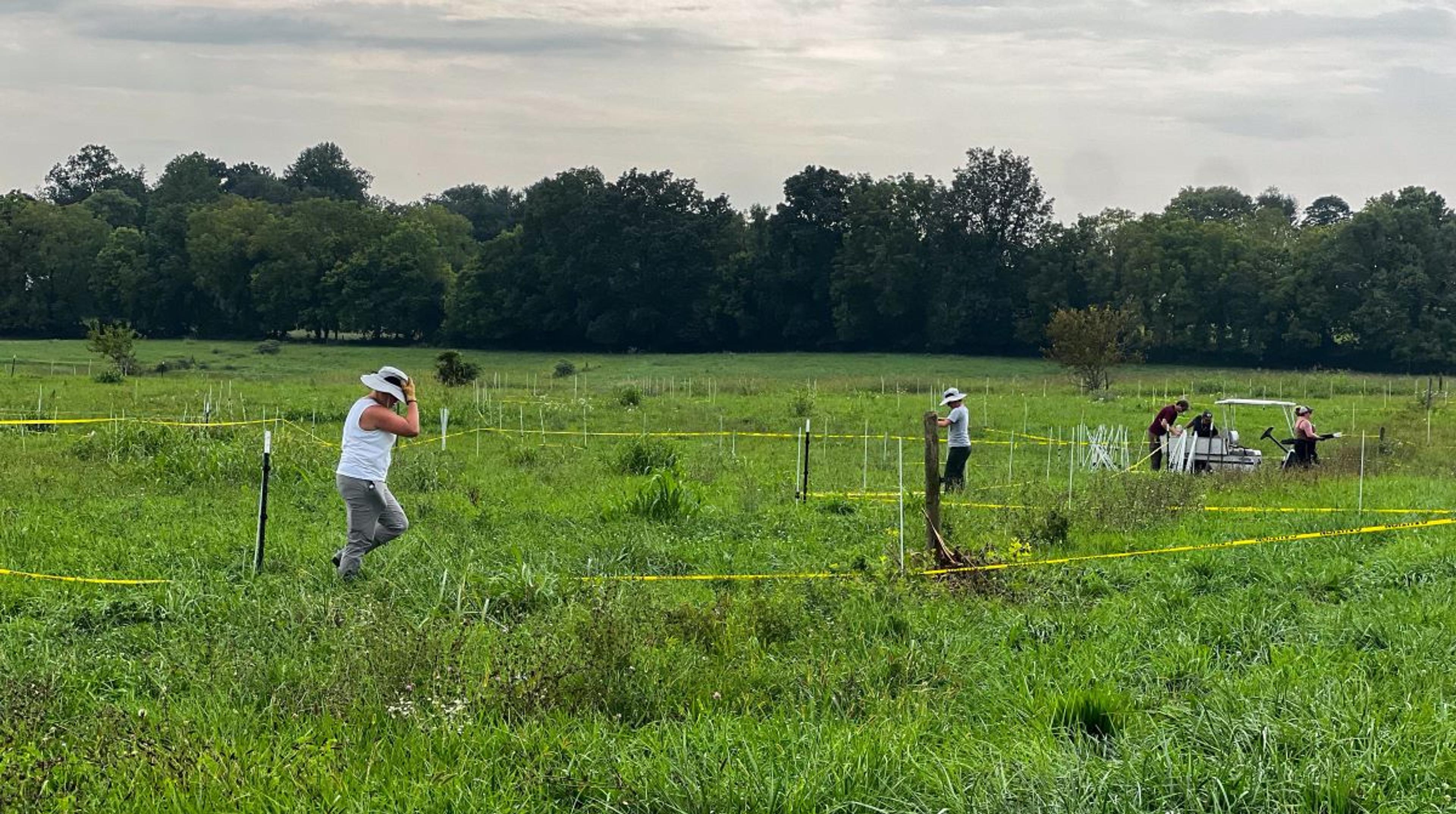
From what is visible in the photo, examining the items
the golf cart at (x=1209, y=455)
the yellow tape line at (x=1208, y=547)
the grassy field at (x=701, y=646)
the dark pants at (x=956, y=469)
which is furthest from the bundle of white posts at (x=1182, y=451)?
the yellow tape line at (x=1208, y=547)

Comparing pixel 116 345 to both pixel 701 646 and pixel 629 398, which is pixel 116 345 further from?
pixel 701 646

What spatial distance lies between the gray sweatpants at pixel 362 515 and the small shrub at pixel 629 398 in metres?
21.3

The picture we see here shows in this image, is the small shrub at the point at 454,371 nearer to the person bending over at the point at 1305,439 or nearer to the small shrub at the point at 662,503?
the person bending over at the point at 1305,439

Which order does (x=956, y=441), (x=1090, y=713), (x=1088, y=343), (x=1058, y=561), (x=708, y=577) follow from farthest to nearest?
(x=1088, y=343) → (x=956, y=441) → (x=1058, y=561) → (x=708, y=577) → (x=1090, y=713)

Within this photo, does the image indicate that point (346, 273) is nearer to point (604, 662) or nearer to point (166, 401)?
point (166, 401)

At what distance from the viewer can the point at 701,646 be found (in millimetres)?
8148

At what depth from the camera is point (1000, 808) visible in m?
5.35

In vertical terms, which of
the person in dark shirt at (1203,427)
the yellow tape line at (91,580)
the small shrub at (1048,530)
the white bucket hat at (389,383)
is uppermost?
the white bucket hat at (389,383)

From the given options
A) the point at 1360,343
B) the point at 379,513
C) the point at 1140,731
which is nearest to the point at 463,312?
the point at 1360,343

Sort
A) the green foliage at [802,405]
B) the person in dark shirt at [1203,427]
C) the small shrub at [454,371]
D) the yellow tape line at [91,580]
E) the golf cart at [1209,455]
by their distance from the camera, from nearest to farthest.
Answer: the yellow tape line at [91,580]
the golf cart at [1209,455]
the person in dark shirt at [1203,427]
the green foliage at [802,405]
the small shrub at [454,371]

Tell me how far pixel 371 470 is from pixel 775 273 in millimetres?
68568

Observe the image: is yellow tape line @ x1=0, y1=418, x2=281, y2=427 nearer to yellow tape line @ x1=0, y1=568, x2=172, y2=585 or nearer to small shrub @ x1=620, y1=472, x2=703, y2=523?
small shrub @ x1=620, y1=472, x2=703, y2=523

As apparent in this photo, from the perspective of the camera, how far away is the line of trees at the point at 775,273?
66.8 metres

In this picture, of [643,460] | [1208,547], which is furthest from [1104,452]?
[1208,547]
